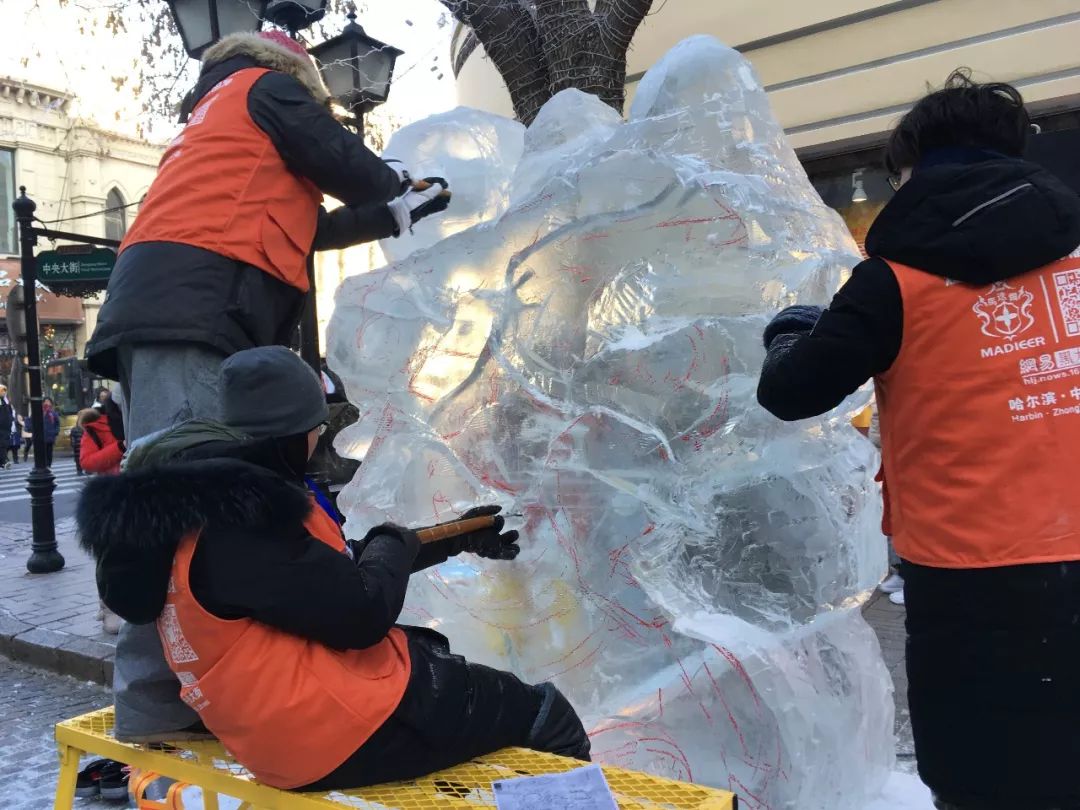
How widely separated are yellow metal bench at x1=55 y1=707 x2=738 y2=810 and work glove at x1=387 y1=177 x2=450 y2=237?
1.39 m

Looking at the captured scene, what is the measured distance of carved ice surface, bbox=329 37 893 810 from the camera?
229 centimetres

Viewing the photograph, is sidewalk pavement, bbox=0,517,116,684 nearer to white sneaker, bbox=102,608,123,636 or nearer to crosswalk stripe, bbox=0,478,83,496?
white sneaker, bbox=102,608,123,636

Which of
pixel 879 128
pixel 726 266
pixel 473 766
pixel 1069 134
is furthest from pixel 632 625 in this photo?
pixel 879 128

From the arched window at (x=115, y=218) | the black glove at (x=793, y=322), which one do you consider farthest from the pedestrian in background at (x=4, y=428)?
the black glove at (x=793, y=322)

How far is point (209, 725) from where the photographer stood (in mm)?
1732

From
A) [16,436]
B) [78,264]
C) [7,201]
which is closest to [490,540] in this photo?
[78,264]

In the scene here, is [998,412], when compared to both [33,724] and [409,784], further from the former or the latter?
[33,724]

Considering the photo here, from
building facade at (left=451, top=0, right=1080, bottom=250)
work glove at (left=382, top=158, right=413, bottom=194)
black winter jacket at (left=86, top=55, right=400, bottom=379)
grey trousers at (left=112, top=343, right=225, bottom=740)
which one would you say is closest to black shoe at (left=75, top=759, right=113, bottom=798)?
grey trousers at (left=112, top=343, right=225, bottom=740)

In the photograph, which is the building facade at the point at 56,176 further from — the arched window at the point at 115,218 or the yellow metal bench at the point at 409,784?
the yellow metal bench at the point at 409,784

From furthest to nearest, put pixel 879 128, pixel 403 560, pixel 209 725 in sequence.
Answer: pixel 879 128
pixel 403 560
pixel 209 725

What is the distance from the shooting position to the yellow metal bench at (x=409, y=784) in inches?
67.7

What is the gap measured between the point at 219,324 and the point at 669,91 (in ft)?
4.35

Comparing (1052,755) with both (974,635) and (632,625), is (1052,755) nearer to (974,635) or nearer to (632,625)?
(974,635)

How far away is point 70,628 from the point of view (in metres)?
5.23
